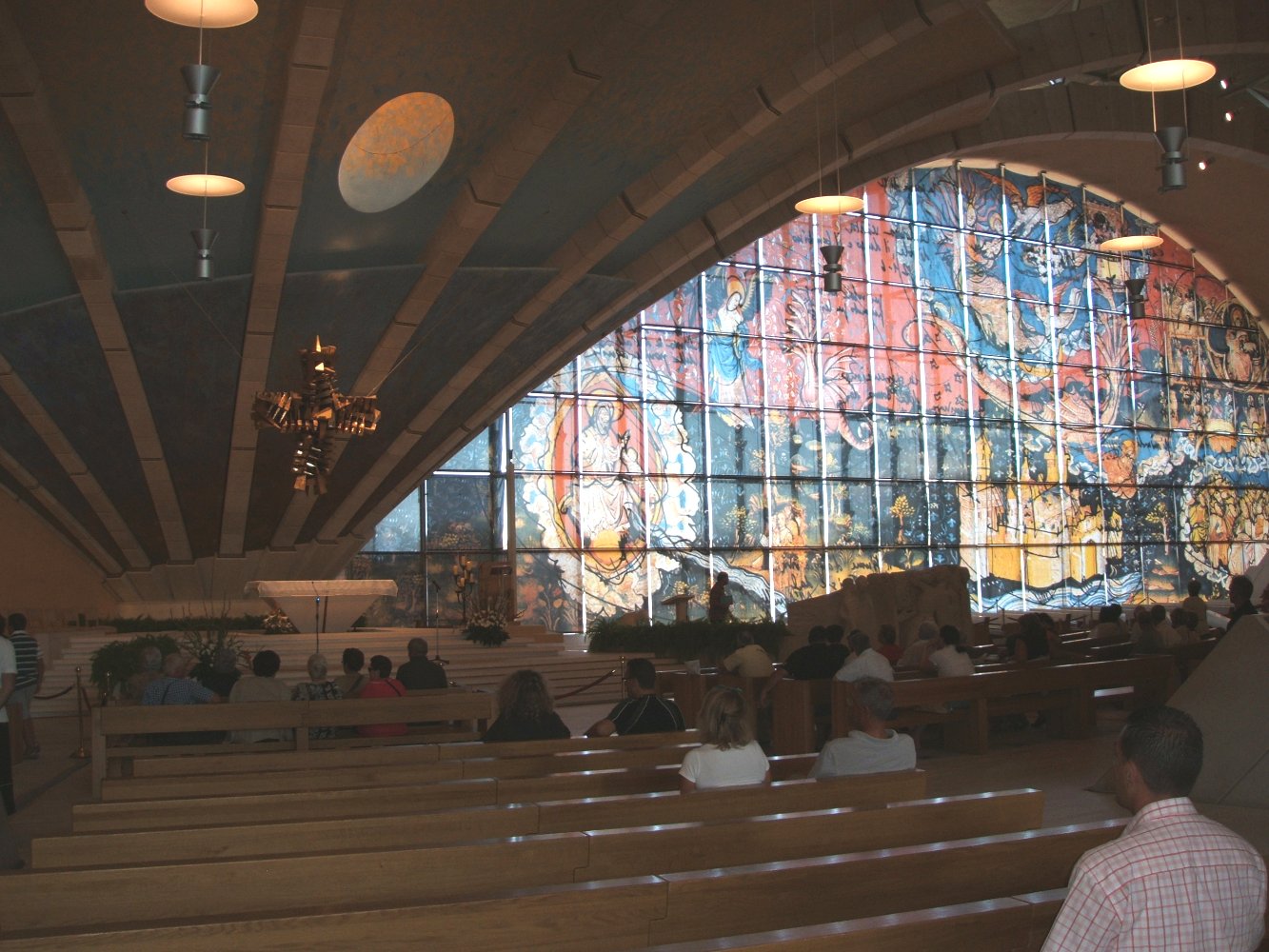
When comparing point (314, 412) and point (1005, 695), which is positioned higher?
point (314, 412)

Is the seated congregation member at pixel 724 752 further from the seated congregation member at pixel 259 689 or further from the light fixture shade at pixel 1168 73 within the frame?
the light fixture shade at pixel 1168 73

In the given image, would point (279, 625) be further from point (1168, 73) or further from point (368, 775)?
point (1168, 73)

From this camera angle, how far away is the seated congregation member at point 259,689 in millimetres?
7828

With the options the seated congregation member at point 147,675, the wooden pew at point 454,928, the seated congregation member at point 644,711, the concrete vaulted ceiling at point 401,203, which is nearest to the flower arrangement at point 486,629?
the concrete vaulted ceiling at point 401,203

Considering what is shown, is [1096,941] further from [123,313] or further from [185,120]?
[123,313]

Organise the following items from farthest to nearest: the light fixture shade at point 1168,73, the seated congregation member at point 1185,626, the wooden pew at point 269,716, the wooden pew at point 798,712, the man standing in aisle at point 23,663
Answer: the seated congregation member at point 1185,626
the wooden pew at point 798,712
the light fixture shade at point 1168,73
the man standing in aisle at point 23,663
the wooden pew at point 269,716

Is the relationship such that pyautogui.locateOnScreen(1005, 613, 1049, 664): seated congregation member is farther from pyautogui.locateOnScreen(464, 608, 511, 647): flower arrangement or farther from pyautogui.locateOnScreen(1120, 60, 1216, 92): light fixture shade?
pyautogui.locateOnScreen(464, 608, 511, 647): flower arrangement

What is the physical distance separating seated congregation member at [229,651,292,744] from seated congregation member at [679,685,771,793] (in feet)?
12.8

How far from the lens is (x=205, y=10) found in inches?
260

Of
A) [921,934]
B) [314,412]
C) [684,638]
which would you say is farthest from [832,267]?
[921,934]

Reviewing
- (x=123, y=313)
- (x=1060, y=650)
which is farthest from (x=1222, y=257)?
(x=123, y=313)

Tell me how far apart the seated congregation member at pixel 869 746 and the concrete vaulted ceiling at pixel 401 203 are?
5619 mm

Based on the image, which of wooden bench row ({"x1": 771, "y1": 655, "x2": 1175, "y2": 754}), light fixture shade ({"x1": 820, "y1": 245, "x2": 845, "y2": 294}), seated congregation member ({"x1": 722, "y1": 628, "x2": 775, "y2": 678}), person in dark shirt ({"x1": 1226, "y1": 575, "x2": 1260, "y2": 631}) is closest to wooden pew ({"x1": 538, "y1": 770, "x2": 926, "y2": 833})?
wooden bench row ({"x1": 771, "y1": 655, "x2": 1175, "y2": 754})

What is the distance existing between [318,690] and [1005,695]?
208 inches
